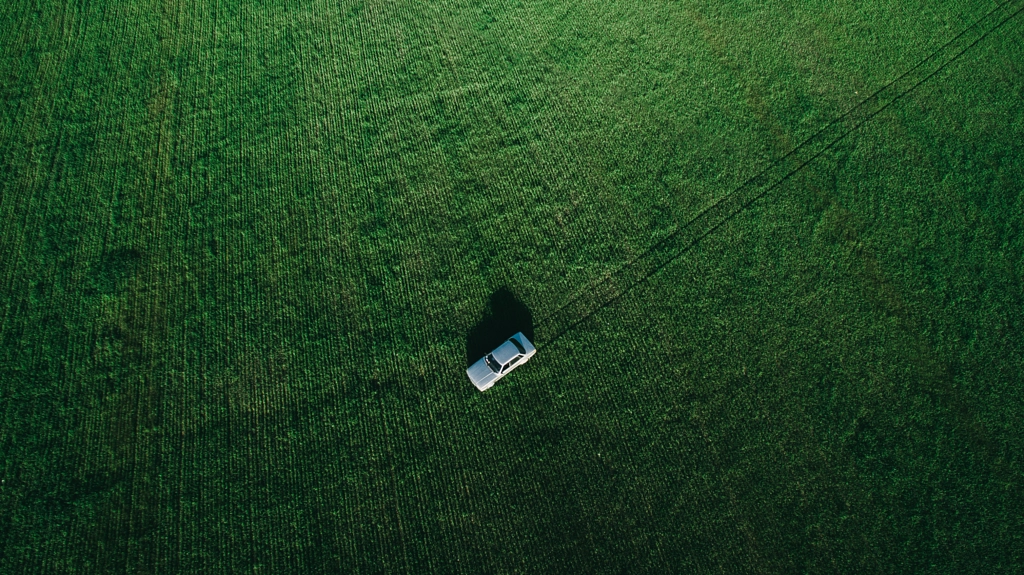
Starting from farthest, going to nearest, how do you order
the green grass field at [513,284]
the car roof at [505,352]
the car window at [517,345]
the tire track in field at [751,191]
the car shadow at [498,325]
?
the tire track in field at [751,191] < the car shadow at [498,325] < the car window at [517,345] < the car roof at [505,352] < the green grass field at [513,284]

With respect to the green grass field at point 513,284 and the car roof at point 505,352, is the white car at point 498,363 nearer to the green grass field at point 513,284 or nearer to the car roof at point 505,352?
the car roof at point 505,352

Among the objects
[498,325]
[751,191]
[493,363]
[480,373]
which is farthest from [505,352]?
[751,191]

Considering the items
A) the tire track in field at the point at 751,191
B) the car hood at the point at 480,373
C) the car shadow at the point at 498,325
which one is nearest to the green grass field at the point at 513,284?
the tire track in field at the point at 751,191

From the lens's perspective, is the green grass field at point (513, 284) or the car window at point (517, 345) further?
the car window at point (517, 345)

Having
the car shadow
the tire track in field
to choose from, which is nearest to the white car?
the car shadow

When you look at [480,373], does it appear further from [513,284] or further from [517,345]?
[513,284]

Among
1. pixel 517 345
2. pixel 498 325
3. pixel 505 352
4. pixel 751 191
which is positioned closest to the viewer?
pixel 505 352
